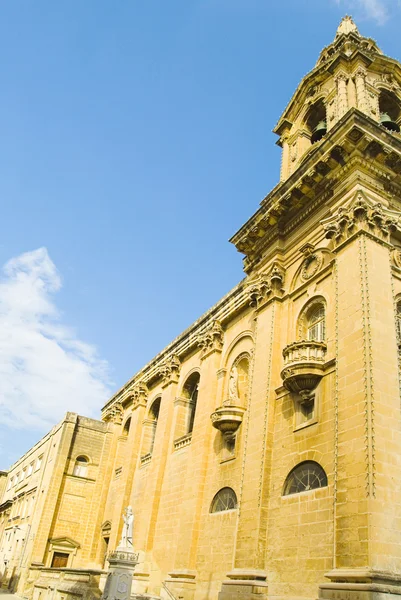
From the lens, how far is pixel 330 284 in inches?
588

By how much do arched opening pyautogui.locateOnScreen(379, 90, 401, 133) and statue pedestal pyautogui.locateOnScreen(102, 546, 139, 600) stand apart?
17661mm

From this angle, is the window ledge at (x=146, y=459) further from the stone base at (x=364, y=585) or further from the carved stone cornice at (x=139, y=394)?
the stone base at (x=364, y=585)

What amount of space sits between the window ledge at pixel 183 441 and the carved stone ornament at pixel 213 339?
11.0ft

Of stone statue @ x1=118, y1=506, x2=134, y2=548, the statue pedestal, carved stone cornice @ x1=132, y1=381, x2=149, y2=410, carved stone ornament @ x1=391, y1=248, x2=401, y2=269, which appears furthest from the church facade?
the statue pedestal

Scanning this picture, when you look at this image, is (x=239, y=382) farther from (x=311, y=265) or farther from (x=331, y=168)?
(x=331, y=168)

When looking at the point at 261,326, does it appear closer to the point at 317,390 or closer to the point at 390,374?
the point at 317,390

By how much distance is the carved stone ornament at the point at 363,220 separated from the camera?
14.0 meters

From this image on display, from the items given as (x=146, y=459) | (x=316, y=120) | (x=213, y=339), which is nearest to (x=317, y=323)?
(x=213, y=339)

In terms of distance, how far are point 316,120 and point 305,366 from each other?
12582mm

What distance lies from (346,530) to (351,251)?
6.99 metres

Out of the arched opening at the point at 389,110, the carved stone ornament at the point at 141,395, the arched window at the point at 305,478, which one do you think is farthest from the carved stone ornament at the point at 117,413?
the arched opening at the point at 389,110

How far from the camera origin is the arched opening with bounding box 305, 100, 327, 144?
68.7 ft

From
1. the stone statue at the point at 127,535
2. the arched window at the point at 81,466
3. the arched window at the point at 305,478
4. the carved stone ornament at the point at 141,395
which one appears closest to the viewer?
→ the arched window at the point at 305,478

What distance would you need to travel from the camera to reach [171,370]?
25.4 metres
